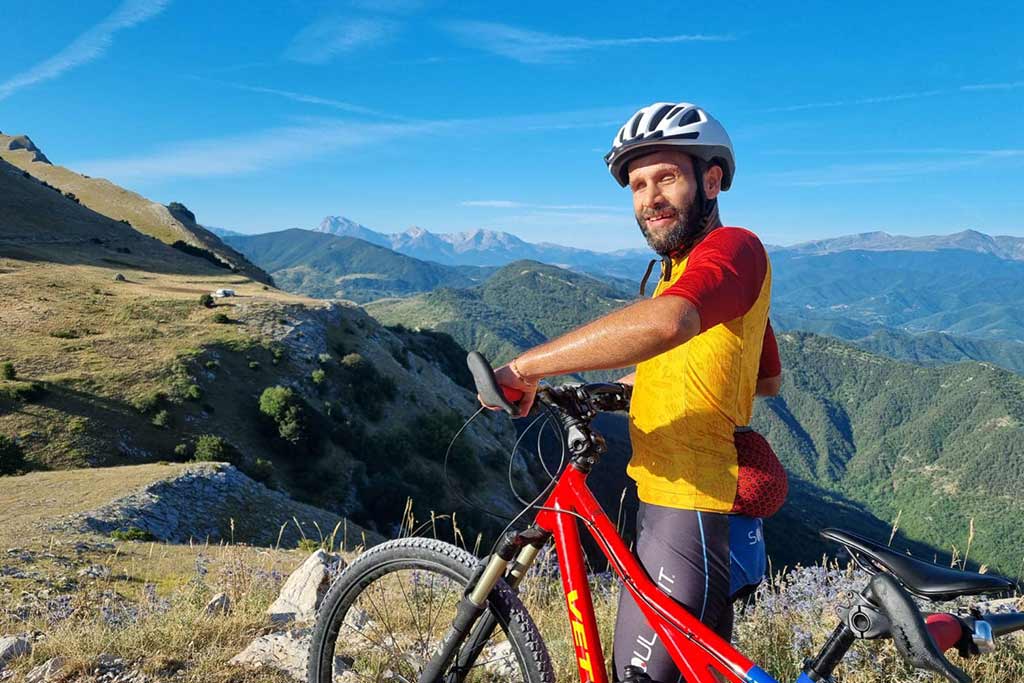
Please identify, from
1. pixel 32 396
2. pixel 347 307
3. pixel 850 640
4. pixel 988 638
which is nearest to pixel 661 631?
pixel 850 640

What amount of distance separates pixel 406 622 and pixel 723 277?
3.31 meters

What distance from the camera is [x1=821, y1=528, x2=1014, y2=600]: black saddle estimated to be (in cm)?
231

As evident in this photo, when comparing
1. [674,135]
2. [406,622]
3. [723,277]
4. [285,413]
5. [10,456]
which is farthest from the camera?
[285,413]

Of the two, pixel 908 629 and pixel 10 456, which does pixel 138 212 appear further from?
pixel 908 629

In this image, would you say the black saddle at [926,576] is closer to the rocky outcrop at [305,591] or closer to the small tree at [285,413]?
the rocky outcrop at [305,591]

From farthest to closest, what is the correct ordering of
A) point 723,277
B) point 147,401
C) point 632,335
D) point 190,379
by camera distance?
1. point 190,379
2. point 147,401
3. point 723,277
4. point 632,335

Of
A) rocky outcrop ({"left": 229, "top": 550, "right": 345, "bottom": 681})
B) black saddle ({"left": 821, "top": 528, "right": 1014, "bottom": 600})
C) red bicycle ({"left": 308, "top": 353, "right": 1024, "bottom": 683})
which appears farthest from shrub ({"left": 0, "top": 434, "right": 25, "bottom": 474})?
black saddle ({"left": 821, "top": 528, "right": 1014, "bottom": 600})

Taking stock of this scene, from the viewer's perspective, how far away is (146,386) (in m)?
33.2

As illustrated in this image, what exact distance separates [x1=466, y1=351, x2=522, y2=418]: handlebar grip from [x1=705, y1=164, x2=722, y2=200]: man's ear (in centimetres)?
139

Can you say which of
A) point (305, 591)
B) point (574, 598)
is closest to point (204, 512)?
point (305, 591)

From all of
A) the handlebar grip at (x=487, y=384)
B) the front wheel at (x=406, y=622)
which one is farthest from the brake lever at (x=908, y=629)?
the handlebar grip at (x=487, y=384)

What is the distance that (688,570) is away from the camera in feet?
8.75

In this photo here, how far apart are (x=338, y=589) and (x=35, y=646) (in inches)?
110

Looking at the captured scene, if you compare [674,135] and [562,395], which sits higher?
[674,135]
